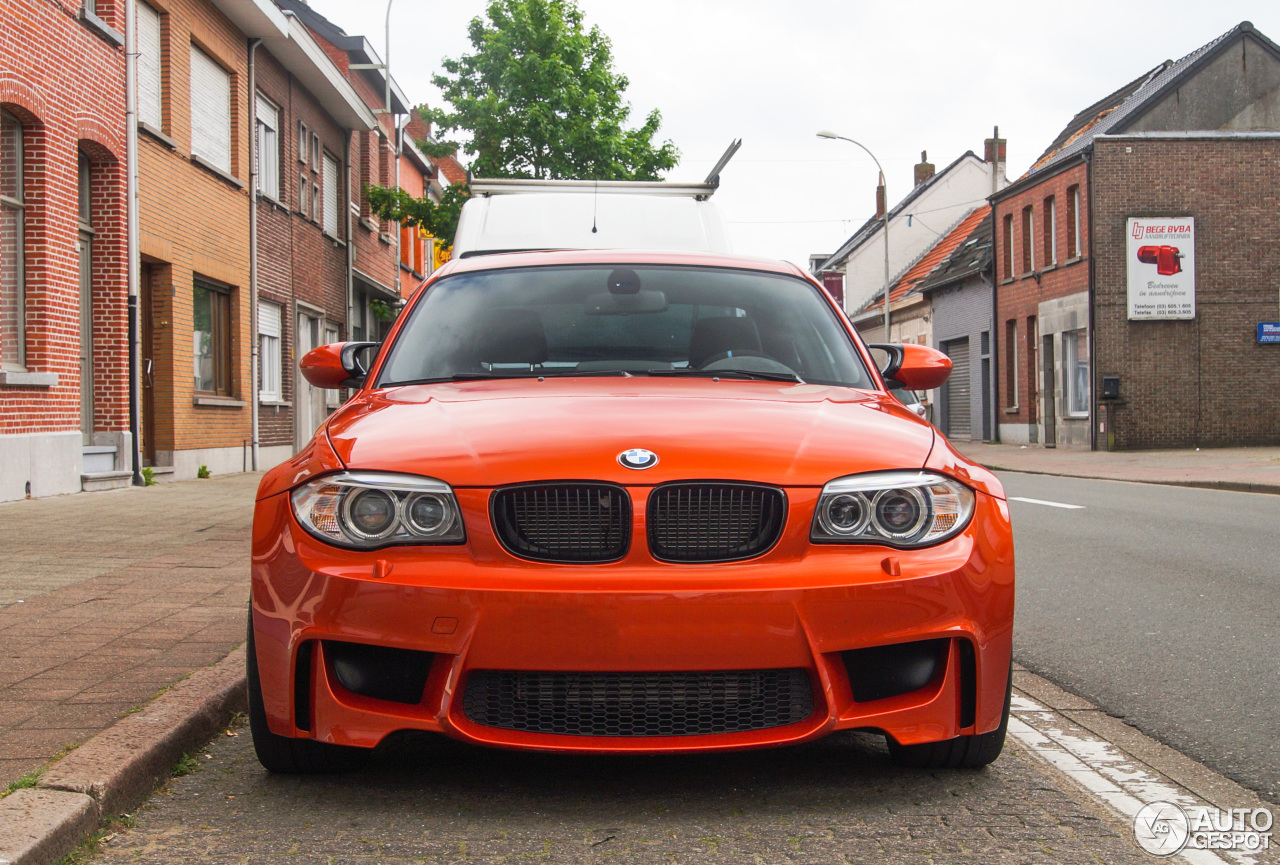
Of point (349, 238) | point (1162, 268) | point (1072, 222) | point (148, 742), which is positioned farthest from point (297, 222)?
point (148, 742)

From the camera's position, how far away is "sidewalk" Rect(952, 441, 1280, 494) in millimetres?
18291

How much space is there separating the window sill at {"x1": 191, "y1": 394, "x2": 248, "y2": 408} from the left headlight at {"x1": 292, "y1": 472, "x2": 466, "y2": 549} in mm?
15409

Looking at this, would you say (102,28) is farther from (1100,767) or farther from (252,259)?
(1100,767)

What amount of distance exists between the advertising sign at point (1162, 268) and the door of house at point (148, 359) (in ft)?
69.5

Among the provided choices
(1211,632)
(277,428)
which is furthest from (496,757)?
(277,428)

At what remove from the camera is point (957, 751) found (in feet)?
12.0

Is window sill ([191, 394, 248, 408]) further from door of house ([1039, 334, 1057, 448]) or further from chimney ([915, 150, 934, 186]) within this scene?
chimney ([915, 150, 934, 186])

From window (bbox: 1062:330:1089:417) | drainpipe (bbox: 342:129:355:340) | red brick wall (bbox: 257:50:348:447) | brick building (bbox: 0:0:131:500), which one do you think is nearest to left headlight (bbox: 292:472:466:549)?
brick building (bbox: 0:0:131:500)

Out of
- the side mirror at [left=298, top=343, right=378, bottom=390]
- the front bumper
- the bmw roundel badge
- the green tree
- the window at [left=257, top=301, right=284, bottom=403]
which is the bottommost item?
the front bumper

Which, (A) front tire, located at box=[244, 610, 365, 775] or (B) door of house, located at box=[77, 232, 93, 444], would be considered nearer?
(A) front tire, located at box=[244, 610, 365, 775]

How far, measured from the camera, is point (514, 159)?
32719mm

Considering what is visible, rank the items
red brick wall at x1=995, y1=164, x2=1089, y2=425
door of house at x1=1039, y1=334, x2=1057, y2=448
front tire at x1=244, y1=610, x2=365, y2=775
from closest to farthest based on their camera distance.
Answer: front tire at x1=244, y1=610, x2=365, y2=775 → red brick wall at x1=995, y1=164, x2=1089, y2=425 → door of house at x1=1039, y1=334, x2=1057, y2=448

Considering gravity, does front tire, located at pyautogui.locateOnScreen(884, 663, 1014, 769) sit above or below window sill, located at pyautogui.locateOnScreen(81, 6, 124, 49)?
below

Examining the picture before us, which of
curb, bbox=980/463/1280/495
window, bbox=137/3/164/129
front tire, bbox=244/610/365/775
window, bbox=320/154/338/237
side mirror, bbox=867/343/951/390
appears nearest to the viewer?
front tire, bbox=244/610/365/775
